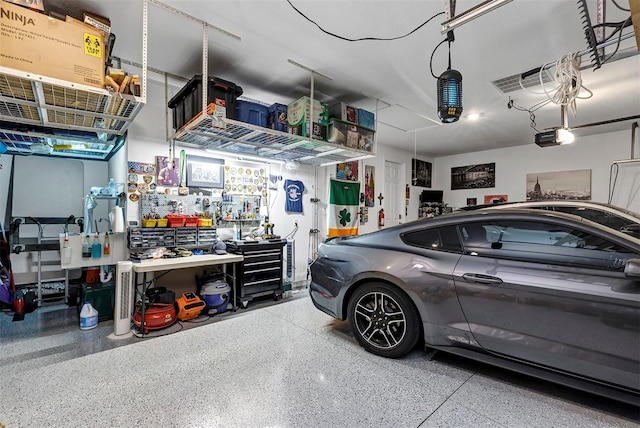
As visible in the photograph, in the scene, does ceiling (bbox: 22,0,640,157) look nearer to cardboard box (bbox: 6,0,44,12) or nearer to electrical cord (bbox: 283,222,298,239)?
cardboard box (bbox: 6,0,44,12)

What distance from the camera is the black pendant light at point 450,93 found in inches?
89.1

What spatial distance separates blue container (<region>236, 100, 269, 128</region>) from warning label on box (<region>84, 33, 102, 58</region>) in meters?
1.23

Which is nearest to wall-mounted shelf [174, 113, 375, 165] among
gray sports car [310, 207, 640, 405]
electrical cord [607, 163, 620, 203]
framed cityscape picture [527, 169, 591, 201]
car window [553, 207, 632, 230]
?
gray sports car [310, 207, 640, 405]

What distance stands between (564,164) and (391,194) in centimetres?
356

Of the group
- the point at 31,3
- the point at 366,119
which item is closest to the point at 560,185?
the point at 366,119

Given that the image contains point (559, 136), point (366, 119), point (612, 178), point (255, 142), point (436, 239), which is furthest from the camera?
point (612, 178)

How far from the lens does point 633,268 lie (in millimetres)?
1425

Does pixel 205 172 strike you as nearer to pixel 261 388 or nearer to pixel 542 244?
pixel 261 388

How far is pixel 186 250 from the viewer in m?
3.54

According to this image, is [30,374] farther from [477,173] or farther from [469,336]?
[477,173]

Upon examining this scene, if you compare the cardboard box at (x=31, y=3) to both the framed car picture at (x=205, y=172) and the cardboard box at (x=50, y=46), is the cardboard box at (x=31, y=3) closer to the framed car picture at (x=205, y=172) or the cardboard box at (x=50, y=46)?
the cardboard box at (x=50, y=46)

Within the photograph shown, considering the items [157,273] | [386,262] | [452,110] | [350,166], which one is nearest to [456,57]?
[452,110]

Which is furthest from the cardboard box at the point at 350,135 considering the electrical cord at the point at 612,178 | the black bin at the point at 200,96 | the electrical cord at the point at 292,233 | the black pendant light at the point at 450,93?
the electrical cord at the point at 612,178

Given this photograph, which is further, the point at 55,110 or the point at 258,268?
the point at 258,268
